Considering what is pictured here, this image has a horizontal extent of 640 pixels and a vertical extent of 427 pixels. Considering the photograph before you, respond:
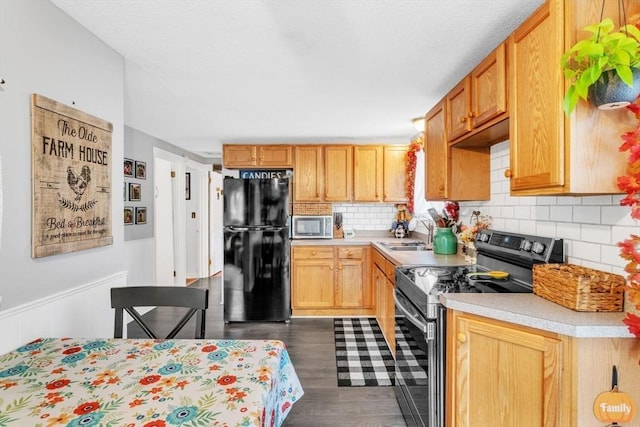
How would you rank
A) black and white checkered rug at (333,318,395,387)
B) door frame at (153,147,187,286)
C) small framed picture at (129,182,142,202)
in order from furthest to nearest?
door frame at (153,147,187,286), small framed picture at (129,182,142,202), black and white checkered rug at (333,318,395,387)

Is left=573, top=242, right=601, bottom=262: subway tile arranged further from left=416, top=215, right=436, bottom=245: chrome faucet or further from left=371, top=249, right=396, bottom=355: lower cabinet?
left=416, top=215, right=436, bottom=245: chrome faucet

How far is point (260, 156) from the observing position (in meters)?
4.51

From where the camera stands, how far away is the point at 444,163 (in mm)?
2590

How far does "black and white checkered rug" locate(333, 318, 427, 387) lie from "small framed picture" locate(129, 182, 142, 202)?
2693 millimetres

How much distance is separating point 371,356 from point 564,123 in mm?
2380

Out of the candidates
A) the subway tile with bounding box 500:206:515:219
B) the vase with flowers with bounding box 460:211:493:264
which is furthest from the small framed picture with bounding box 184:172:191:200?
the subway tile with bounding box 500:206:515:219

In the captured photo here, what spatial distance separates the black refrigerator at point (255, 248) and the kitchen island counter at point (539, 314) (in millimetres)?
2635

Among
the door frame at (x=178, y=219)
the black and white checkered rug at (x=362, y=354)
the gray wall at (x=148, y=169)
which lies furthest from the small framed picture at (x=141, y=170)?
the black and white checkered rug at (x=362, y=354)

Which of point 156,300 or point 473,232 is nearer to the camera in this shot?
point 156,300

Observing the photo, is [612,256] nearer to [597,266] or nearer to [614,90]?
[597,266]

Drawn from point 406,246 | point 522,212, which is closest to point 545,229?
point 522,212

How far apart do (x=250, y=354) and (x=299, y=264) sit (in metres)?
2.94

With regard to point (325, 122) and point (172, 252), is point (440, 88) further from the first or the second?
point (172, 252)

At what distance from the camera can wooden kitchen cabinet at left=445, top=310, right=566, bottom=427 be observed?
4.25ft
